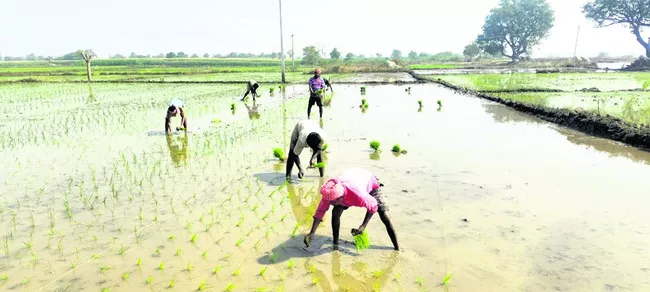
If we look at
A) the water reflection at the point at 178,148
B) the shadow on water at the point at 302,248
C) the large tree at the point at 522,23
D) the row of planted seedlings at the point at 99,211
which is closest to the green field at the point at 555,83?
the water reflection at the point at 178,148

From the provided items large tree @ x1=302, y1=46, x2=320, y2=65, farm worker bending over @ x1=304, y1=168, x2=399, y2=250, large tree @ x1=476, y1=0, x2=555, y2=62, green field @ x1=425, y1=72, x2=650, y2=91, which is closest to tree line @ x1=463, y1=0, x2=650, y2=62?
large tree @ x1=476, y1=0, x2=555, y2=62

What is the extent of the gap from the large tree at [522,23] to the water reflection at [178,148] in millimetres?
71848

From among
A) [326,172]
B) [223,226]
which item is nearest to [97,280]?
[223,226]

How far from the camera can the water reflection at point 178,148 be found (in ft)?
26.3

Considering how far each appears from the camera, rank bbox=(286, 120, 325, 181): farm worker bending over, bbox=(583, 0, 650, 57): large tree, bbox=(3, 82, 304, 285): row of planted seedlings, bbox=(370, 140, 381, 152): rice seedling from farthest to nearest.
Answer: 1. bbox=(583, 0, 650, 57): large tree
2. bbox=(370, 140, 381, 152): rice seedling
3. bbox=(286, 120, 325, 181): farm worker bending over
4. bbox=(3, 82, 304, 285): row of planted seedlings

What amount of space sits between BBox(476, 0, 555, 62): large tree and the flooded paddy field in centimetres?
6934

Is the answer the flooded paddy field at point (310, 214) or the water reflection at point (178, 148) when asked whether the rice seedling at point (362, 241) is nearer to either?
the flooded paddy field at point (310, 214)

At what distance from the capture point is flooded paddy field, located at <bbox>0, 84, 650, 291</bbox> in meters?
3.87

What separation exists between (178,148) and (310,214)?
4834mm

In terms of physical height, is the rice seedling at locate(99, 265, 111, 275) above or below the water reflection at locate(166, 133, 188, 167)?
below

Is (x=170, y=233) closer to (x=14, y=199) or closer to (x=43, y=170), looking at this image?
(x=14, y=199)

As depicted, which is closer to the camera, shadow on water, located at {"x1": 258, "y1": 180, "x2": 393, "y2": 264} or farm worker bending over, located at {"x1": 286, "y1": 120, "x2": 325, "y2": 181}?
shadow on water, located at {"x1": 258, "y1": 180, "x2": 393, "y2": 264}

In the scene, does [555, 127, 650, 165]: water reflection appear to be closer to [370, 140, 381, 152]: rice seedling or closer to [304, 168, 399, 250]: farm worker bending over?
[370, 140, 381, 152]: rice seedling

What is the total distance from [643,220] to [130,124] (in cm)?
1204
